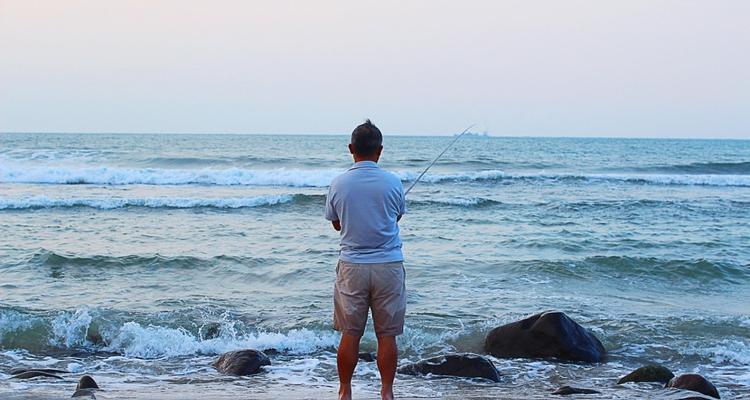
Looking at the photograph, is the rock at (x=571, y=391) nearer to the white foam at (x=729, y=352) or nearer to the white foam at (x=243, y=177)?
the white foam at (x=729, y=352)

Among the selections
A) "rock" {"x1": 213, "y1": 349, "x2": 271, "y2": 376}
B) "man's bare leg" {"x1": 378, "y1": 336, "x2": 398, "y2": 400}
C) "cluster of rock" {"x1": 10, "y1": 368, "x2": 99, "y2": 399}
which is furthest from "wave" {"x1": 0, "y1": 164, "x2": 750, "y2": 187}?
"man's bare leg" {"x1": 378, "y1": 336, "x2": 398, "y2": 400}

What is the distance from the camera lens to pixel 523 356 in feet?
24.1

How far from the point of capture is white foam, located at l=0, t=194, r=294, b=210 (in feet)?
62.6

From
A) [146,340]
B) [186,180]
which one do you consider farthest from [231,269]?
[186,180]

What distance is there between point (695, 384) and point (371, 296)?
332 centimetres

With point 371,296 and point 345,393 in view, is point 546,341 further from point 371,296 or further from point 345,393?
point 371,296

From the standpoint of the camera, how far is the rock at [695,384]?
603 cm

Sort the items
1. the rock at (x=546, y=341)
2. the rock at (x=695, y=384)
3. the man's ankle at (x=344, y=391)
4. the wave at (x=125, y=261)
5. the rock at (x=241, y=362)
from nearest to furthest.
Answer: the man's ankle at (x=344, y=391) → the rock at (x=695, y=384) → the rock at (x=241, y=362) → the rock at (x=546, y=341) → the wave at (x=125, y=261)

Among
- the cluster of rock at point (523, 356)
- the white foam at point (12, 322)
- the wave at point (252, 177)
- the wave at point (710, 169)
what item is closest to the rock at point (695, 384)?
the cluster of rock at point (523, 356)

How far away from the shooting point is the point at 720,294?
10219 millimetres

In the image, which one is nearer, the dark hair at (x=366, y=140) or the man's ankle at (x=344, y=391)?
the dark hair at (x=366, y=140)

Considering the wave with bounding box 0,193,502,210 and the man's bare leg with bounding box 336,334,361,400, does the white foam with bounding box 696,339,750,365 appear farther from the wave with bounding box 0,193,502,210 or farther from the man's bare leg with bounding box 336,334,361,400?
the wave with bounding box 0,193,502,210

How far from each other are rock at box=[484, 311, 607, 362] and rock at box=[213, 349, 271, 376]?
2.26 m

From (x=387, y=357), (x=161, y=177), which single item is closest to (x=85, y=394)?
(x=387, y=357)
